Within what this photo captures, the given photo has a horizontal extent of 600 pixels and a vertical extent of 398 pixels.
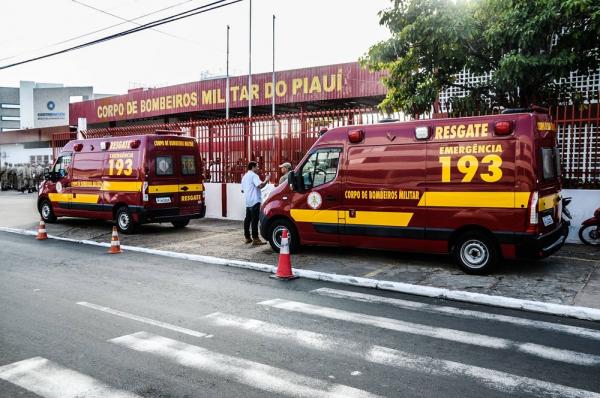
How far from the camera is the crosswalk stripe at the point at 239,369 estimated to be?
4.02m

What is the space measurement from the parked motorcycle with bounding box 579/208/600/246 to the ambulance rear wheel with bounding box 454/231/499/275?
3501 millimetres

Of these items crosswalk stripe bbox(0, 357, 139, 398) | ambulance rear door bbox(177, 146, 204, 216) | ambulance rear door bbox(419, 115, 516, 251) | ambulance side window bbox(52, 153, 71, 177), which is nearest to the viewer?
crosswalk stripe bbox(0, 357, 139, 398)

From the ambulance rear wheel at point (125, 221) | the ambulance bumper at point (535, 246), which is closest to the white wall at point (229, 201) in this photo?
the ambulance rear wheel at point (125, 221)

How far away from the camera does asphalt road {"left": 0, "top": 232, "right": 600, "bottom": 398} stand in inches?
163

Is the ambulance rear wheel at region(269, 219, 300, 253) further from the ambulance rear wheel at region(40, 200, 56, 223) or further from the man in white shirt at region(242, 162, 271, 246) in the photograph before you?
the ambulance rear wheel at region(40, 200, 56, 223)

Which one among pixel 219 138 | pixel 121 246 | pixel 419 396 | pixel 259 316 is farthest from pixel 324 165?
pixel 219 138

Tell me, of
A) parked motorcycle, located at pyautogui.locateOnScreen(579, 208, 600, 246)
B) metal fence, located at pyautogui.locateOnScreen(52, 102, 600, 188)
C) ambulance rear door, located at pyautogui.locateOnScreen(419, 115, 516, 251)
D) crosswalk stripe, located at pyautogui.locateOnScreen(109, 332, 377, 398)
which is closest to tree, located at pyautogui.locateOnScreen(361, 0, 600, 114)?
metal fence, located at pyautogui.locateOnScreen(52, 102, 600, 188)

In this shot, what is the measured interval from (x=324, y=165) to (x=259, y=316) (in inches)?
164

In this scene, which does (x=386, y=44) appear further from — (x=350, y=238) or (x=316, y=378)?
(x=316, y=378)

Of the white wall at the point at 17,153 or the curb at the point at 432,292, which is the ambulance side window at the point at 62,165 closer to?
the curb at the point at 432,292

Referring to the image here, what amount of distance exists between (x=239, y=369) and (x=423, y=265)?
5201 mm

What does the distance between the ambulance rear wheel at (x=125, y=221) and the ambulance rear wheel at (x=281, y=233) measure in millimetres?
4600

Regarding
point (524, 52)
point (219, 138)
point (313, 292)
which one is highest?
point (524, 52)

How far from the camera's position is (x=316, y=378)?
169 inches
